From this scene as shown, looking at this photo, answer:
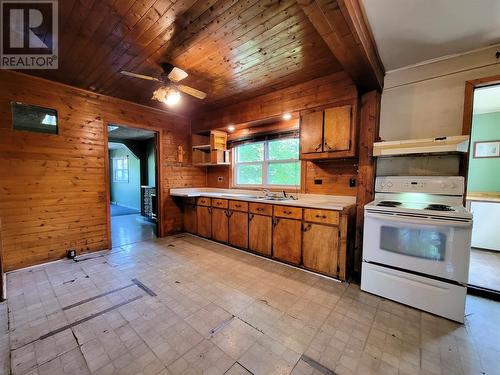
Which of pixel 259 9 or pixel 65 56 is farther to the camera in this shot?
pixel 65 56

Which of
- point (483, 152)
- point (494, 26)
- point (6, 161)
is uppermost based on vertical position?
point (494, 26)

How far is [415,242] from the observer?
205 cm

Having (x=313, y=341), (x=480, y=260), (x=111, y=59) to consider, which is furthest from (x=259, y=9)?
(x=480, y=260)

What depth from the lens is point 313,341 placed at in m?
1.63

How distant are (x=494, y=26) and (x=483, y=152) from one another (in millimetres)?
2979

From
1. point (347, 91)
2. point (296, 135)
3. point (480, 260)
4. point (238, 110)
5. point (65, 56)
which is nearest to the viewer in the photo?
point (65, 56)

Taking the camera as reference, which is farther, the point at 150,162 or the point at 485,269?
the point at 150,162

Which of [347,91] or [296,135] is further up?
[347,91]

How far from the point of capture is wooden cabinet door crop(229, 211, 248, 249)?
3.45 meters

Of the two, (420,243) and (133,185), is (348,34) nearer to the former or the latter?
(420,243)

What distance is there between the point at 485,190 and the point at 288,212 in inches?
150

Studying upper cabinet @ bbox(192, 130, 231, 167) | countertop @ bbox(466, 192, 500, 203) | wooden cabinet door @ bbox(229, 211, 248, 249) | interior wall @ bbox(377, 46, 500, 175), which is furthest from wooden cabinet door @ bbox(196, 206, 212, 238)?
countertop @ bbox(466, 192, 500, 203)

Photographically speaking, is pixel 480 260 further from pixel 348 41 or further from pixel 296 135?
pixel 348 41

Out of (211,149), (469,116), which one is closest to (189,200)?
(211,149)
